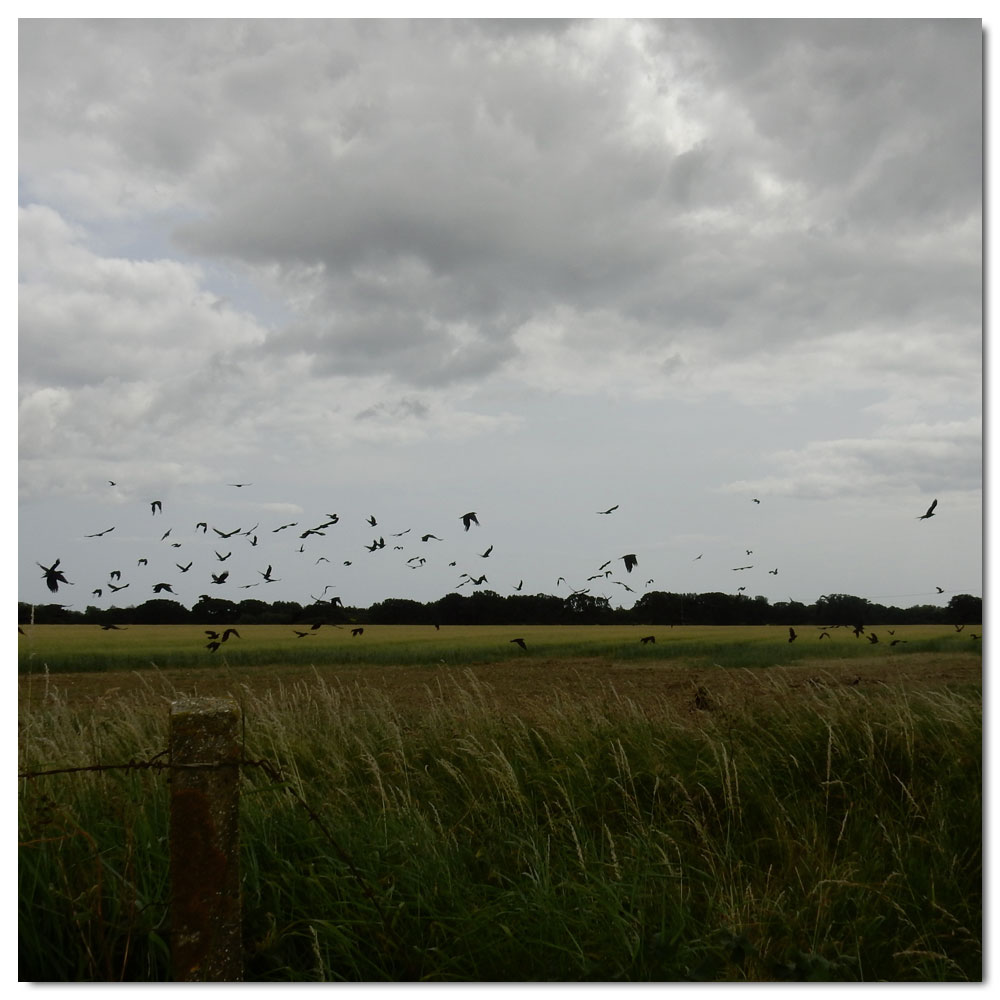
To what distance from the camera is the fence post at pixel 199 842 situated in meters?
2.39

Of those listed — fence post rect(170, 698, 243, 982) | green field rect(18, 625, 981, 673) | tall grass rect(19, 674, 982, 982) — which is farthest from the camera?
green field rect(18, 625, 981, 673)

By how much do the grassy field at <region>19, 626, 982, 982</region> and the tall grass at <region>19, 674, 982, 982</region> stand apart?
0.6 inches

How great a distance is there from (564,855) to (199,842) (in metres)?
2.42

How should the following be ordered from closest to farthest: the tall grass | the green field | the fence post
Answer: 1. the fence post
2. the tall grass
3. the green field

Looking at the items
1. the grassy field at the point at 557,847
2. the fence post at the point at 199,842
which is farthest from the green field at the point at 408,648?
the fence post at the point at 199,842

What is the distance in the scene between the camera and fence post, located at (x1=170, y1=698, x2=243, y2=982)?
2.39 meters

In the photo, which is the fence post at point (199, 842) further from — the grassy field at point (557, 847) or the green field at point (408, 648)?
the green field at point (408, 648)

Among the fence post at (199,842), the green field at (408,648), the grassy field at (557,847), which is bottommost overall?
the green field at (408,648)

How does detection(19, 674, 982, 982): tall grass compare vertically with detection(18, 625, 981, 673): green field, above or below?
above

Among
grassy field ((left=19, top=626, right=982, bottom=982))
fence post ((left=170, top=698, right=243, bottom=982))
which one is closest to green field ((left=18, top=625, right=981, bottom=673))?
grassy field ((left=19, top=626, right=982, bottom=982))

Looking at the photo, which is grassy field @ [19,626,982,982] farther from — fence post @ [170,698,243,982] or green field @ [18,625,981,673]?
green field @ [18,625,981,673]

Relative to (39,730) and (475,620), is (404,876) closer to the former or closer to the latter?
(39,730)

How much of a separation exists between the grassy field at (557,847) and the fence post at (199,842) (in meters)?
0.42

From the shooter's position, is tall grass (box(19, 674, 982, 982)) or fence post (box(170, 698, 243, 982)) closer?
fence post (box(170, 698, 243, 982))
